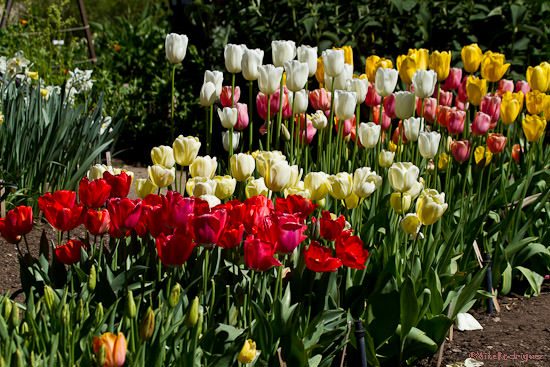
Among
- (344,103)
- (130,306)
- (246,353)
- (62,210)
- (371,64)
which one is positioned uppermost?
(371,64)

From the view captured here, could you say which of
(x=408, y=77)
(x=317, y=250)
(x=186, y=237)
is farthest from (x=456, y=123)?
(x=186, y=237)

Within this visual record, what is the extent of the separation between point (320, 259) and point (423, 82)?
3.45 feet

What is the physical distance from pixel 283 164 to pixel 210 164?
0.88 ft

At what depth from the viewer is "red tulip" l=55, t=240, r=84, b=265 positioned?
5.70ft

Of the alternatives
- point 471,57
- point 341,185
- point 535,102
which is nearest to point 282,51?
point 341,185

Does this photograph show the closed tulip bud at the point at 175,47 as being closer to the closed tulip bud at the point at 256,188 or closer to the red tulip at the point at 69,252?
the closed tulip bud at the point at 256,188

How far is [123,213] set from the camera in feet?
5.48

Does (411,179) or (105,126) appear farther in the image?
Result: (105,126)

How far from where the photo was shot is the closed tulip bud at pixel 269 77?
92.0 inches

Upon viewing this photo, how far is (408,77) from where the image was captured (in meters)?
2.77

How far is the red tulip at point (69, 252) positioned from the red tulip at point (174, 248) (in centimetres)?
31

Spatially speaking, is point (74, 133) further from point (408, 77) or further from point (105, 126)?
point (408, 77)

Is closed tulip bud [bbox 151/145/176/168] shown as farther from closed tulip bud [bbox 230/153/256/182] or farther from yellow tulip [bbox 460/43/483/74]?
yellow tulip [bbox 460/43/483/74]

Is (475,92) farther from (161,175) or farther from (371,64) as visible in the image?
(161,175)
